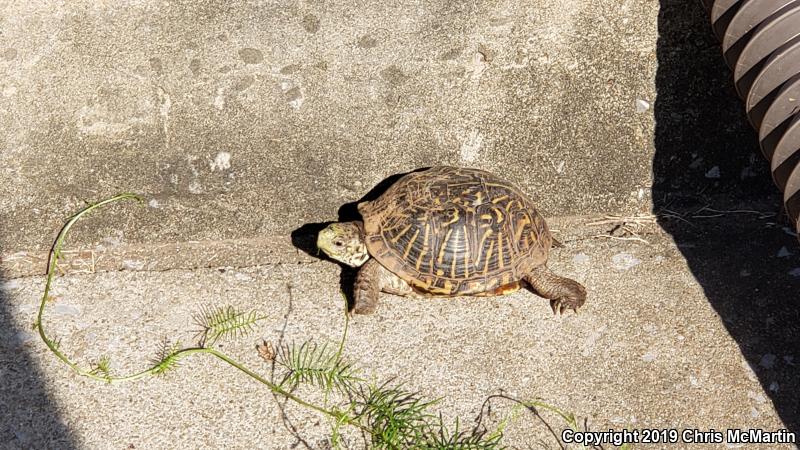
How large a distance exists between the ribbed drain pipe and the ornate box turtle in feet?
3.19

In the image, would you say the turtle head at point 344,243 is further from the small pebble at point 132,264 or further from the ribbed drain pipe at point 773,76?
the ribbed drain pipe at point 773,76

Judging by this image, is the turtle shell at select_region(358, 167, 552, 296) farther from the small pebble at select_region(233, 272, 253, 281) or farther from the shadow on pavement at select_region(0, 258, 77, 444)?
the shadow on pavement at select_region(0, 258, 77, 444)

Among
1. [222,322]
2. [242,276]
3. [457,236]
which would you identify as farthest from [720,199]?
[222,322]

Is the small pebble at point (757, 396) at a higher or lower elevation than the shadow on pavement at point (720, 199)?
lower

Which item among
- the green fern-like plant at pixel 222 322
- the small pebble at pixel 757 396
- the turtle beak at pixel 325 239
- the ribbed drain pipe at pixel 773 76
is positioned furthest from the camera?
the turtle beak at pixel 325 239

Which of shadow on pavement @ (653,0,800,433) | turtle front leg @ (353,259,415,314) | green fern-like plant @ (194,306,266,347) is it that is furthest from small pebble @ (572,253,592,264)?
green fern-like plant @ (194,306,266,347)

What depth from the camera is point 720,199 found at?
11.8ft

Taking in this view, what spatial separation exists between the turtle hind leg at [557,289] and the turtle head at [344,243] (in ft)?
2.53

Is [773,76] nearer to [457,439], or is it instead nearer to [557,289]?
[557,289]

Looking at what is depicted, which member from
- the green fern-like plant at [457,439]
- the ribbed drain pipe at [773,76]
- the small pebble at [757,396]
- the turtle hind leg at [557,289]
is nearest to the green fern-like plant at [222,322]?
the green fern-like plant at [457,439]

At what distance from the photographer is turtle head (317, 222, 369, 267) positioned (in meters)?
3.20

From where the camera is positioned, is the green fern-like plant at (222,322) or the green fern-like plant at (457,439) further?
the green fern-like plant at (222,322)

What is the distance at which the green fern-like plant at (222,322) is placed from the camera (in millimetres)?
3088

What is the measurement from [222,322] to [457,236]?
43.0 inches
